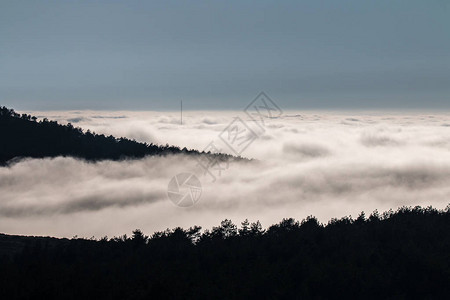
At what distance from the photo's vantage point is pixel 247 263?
52938mm

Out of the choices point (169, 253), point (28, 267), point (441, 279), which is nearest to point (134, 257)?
point (169, 253)

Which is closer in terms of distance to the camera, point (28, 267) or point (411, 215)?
point (28, 267)

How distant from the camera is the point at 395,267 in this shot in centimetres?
5397

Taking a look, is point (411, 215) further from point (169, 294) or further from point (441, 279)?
point (169, 294)

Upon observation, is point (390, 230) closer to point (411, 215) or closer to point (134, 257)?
point (411, 215)

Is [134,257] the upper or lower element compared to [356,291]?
upper

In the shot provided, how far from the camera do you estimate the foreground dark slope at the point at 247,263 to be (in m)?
40.2

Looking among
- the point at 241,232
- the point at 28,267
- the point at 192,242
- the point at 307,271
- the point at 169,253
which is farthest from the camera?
the point at 241,232

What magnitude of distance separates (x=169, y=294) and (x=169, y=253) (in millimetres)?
18907

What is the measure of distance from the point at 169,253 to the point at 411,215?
46.1 m

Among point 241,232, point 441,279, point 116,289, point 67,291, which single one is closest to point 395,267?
point 441,279

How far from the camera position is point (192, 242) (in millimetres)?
64250

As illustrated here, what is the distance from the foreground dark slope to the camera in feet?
132

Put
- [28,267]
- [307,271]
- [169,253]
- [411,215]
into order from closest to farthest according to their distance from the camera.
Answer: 1. [28,267]
2. [307,271]
3. [169,253]
4. [411,215]
